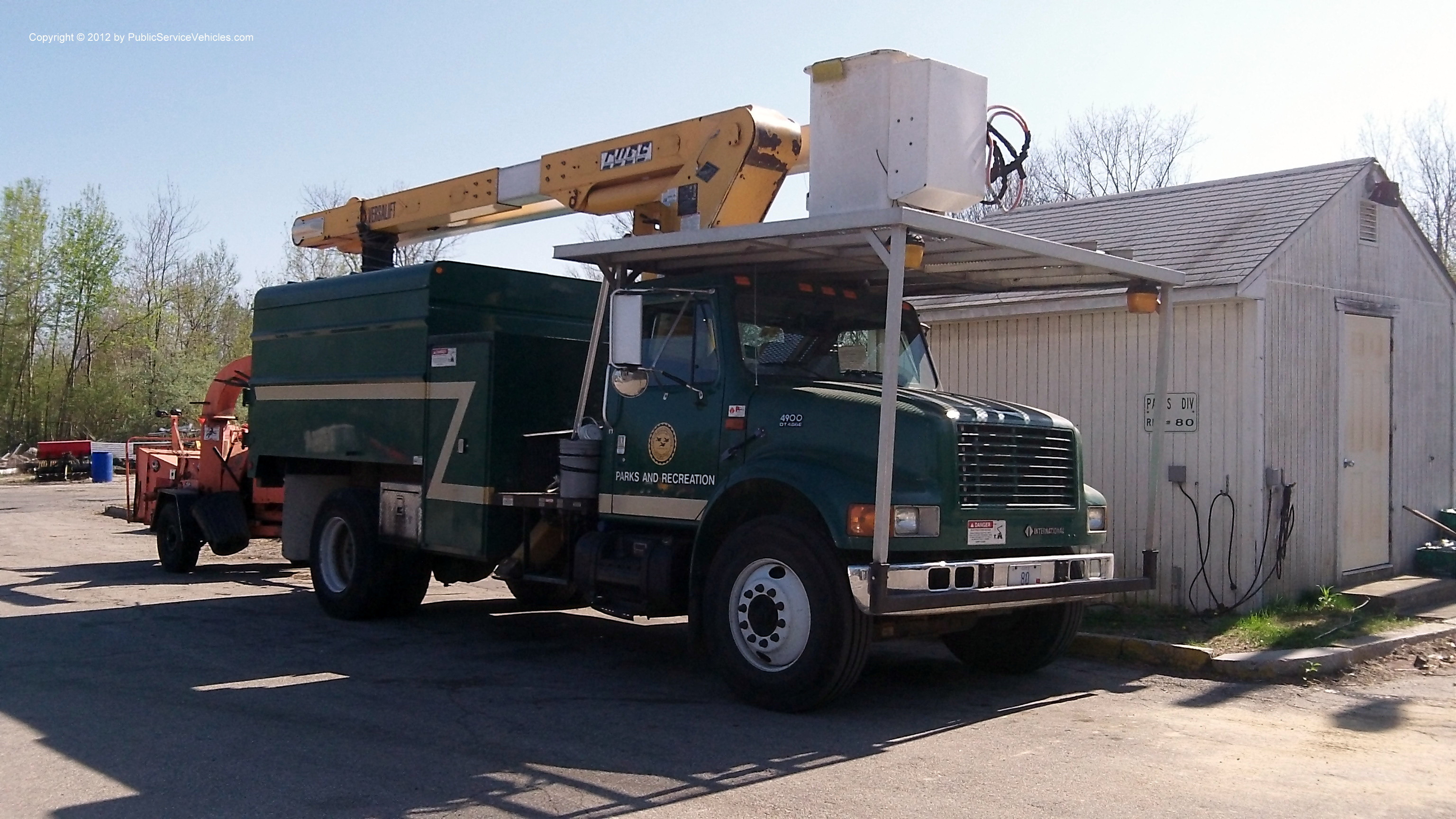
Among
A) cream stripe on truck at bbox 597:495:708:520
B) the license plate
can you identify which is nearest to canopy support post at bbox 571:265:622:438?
cream stripe on truck at bbox 597:495:708:520

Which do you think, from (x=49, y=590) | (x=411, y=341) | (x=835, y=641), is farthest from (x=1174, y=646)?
(x=49, y=590)

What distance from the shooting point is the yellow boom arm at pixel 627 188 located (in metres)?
9.05

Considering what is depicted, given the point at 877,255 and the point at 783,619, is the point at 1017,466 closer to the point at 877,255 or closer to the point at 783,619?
the point at 877,255

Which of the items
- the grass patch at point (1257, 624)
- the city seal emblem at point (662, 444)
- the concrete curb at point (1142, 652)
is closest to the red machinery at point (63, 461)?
the city seal emblem at point (662, 444)

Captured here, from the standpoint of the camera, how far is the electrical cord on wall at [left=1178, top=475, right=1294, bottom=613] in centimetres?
1063

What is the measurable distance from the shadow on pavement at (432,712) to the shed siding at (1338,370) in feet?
11.3

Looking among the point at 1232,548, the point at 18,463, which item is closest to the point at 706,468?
the point at 1232,548

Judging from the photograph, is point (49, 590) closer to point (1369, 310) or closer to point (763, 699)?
point (763, 699)

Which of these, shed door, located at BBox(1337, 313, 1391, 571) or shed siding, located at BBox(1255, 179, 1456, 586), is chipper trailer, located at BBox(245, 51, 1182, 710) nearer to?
shed siding, located at BBox(1255, 179, 1456, 586)

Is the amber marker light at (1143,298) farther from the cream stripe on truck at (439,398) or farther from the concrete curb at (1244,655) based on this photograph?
the cream stripe on truck at (439,398)

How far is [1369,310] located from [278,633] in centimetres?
1057

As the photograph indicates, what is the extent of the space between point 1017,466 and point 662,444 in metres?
2.27

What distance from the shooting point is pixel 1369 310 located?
12.4 m

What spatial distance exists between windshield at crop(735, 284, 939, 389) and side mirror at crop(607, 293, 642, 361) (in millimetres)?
758
